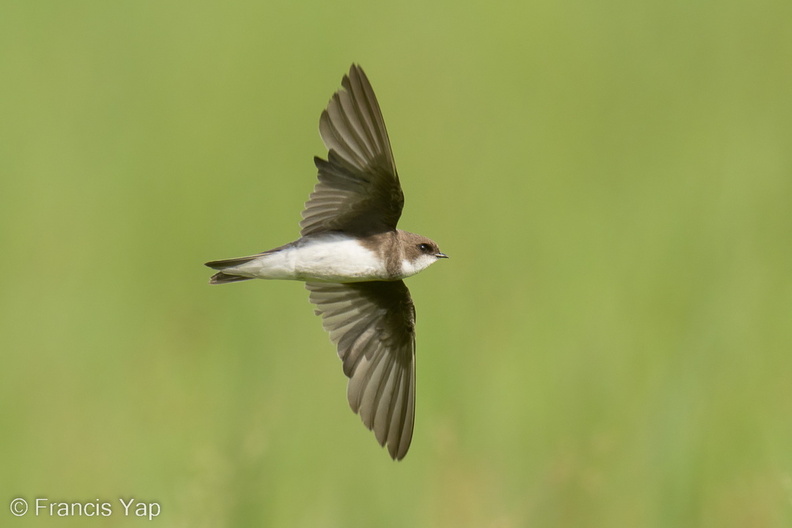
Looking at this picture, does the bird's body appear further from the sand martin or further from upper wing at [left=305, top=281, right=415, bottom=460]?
upper wing at [left=305, top=281, right=415, bottom=460]

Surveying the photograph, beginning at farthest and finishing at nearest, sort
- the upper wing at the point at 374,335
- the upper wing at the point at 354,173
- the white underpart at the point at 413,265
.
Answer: the upper wing at the point at 374,335 < the white underpart at the point at 413,265 < the upper wing at the point at 354,173

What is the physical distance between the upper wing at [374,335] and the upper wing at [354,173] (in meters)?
0.40

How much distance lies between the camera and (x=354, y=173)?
2863 millimetres

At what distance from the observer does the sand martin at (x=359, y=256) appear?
2.75 m

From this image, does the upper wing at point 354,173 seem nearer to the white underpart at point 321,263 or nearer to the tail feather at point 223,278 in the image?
the white underpart at point 321,263

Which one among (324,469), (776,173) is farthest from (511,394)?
(776,173)

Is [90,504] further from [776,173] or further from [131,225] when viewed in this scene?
[776,173]

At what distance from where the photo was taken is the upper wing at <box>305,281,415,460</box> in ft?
10.6

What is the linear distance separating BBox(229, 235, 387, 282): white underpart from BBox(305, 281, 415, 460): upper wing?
42 centimetres

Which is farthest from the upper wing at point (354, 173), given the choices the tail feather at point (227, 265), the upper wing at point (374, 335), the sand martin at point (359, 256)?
the upper wing at point (374, 335)

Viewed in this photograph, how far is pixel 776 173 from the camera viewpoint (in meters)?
6.11

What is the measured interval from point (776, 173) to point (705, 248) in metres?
0.89

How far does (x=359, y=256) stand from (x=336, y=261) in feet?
0.22

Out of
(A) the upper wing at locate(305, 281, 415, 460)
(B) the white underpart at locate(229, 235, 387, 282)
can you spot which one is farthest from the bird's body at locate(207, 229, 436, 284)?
(A) the upper wing at locate(305, 281, 415, 460)
